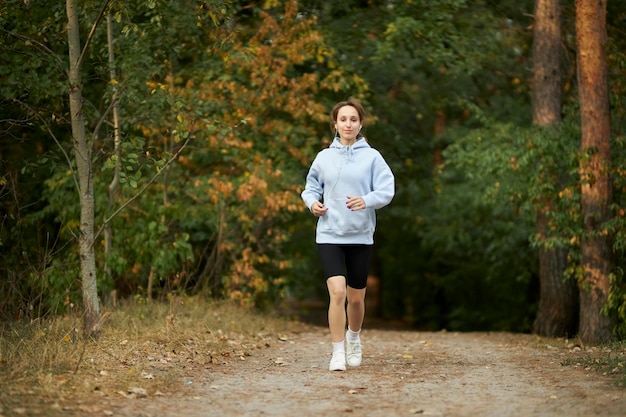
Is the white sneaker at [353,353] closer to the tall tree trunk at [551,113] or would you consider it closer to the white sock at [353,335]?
the white sock at [353,335]

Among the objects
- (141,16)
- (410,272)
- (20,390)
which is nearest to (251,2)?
(141,16)

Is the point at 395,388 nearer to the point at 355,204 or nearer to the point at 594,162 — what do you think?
the point at 355,204

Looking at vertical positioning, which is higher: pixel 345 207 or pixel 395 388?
pixel 345 207

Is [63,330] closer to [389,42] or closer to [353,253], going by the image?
[353,253]

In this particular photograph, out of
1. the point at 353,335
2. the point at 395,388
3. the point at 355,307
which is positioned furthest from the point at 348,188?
the point at 395,388

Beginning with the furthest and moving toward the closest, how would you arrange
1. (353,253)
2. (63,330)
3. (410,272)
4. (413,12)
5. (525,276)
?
(410,272) < (525,276) < (413,12) < (63,330) < (353,253)

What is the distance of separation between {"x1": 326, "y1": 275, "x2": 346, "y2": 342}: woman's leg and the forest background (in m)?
2.38

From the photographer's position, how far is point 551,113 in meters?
14.1

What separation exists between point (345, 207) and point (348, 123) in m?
0.72

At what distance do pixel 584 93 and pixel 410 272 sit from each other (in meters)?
17.9

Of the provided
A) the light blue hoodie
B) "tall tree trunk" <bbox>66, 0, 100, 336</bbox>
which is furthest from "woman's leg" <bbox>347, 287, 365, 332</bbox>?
"tall tree trunk" <bbox>66, 0, 100, 336</bbox>

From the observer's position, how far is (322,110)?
561 inches

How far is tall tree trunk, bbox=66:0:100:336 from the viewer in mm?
8906

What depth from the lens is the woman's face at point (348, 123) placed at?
7902 mm
